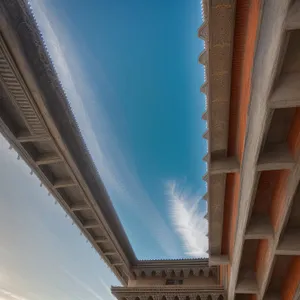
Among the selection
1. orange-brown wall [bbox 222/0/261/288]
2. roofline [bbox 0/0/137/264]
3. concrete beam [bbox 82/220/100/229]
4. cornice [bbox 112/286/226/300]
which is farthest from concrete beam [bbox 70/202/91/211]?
orange-brown wall [bbox 222/0/261/288]

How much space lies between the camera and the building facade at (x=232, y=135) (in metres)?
4.32

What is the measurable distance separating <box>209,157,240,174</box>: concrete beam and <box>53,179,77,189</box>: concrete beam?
558 cm

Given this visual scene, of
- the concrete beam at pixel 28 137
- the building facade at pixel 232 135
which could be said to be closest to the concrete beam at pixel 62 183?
the building facade at pixel 232 135

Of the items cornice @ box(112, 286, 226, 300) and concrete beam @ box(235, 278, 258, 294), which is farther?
cornice @ box(112, 286, 226, 300)

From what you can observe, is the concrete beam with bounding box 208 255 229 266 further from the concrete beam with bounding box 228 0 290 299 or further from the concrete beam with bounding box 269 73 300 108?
the concrete beam with bounding box 269 73 300 108

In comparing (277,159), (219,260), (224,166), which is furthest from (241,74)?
(219,260)

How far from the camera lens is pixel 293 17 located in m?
3.37

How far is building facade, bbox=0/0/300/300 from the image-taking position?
14.2 feet

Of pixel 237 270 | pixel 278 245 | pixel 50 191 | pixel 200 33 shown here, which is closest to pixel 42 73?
pixel 200 33

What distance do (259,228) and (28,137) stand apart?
6.91m

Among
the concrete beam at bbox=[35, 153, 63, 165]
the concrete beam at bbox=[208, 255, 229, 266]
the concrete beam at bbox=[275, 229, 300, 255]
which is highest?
the concrete beam at bbox=[35, 153, 63, 165]

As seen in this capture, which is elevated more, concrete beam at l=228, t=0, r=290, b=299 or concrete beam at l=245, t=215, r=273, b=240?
concrete beam at l=228, t=0, r=290, b=299

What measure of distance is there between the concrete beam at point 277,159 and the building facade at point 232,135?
2 centimetres

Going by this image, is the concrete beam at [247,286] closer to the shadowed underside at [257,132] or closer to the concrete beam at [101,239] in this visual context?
the shadowed underside at [257,132]
